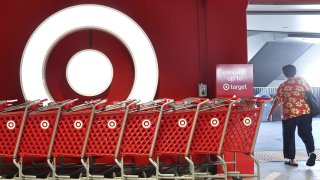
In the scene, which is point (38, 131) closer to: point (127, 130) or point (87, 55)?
point (127, 130)

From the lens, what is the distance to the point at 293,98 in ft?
20.3

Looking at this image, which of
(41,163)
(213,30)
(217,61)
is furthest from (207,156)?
(41,163)

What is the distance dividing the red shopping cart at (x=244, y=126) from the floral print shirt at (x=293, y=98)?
6.81 feet

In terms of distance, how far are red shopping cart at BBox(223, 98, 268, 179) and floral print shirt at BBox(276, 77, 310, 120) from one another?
2076mm

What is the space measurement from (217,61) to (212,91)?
39 centimetres

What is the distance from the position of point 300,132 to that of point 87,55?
3182 mm

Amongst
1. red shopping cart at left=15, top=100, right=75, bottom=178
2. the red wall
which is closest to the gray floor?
the red wall

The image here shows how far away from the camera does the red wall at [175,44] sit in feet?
18.2

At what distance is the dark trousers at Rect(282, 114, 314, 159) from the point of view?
20.3 ft

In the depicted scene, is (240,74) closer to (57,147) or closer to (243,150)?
(243,150)

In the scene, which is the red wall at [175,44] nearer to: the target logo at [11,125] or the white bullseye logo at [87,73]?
the white bullseye logo at [87,73]

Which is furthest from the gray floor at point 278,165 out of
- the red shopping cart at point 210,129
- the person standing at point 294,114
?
the red shopping cart at point 210,129

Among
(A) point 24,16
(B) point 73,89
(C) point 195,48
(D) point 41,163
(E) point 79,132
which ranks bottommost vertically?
(D) point 41,163

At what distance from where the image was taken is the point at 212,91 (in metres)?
5.59
